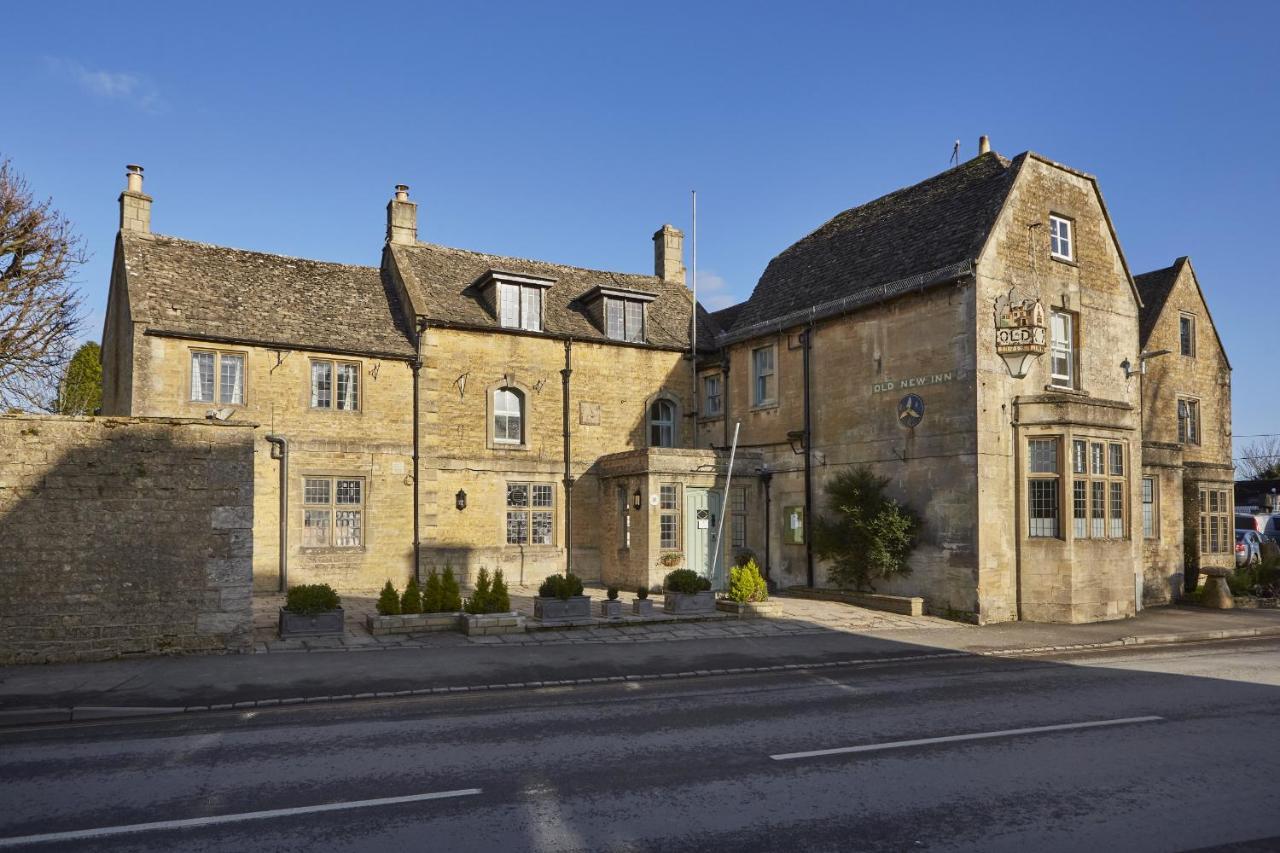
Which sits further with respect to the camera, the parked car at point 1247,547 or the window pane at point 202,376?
the parked car at point 1247,547

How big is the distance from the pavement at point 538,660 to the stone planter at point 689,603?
2.73 ft

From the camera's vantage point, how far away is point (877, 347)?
2178 centimetres

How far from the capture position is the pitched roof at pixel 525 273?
2521 centimetres

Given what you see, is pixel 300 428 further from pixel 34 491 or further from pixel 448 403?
pixel 34 491

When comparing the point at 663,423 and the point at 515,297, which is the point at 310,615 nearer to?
the point at 515,297

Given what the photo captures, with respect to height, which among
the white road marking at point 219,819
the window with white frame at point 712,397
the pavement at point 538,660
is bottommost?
the pavement at point 538,660

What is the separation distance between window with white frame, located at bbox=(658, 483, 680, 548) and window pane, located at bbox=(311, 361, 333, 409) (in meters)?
9.25

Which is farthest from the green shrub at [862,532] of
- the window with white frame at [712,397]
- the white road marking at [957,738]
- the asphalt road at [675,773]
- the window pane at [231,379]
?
the window pane at [231,379]

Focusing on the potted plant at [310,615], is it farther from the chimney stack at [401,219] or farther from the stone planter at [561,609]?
the chimney stack at [401,219]

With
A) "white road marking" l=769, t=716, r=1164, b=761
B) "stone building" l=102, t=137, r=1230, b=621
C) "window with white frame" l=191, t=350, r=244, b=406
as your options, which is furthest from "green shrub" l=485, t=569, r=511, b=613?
"window with white frame" l=191, t=350, r=244, b=406

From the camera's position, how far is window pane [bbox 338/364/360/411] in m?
23.5

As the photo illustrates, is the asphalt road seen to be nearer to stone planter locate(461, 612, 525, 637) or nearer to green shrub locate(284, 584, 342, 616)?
stone planter locate(461, 612, 525, 637)

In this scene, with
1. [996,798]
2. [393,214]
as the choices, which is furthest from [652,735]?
[393,214]

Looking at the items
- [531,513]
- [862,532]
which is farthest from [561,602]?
[531,513]
